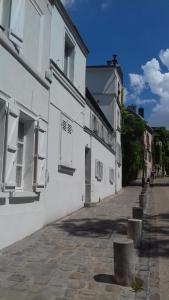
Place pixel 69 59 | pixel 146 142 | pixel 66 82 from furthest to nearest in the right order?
pixel 146 142, pixel 69 59, pixel 66 82

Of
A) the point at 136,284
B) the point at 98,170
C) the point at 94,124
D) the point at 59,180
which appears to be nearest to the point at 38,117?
the point at 59,180

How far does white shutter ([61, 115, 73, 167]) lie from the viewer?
12.1 meters

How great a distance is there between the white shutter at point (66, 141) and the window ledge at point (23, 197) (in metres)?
3.00

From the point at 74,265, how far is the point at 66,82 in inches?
287

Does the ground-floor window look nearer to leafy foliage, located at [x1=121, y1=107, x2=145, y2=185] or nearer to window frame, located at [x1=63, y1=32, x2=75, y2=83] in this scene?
window frame, located at [x1=63, y1=32, x2=75, y2=83]

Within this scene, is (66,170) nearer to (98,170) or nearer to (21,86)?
(21,86)

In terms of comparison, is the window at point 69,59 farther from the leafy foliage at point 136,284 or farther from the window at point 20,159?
the leafy foliage at point 136,284

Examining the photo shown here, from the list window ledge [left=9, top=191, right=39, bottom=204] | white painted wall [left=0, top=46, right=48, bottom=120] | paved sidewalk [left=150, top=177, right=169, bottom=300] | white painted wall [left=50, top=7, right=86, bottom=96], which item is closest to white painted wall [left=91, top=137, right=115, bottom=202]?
white painted wall [left=50, top=7, right=86, bottom=96]

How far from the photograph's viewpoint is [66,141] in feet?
41.1

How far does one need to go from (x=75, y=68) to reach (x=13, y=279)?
987 centimetres

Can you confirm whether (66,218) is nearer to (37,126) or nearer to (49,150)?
(49,150)

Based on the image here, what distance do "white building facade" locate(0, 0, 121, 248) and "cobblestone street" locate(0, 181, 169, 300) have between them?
0.64m

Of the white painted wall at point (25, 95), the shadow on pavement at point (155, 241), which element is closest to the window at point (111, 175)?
the shadow on pavement at point (155, 241)

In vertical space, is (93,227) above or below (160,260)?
above
